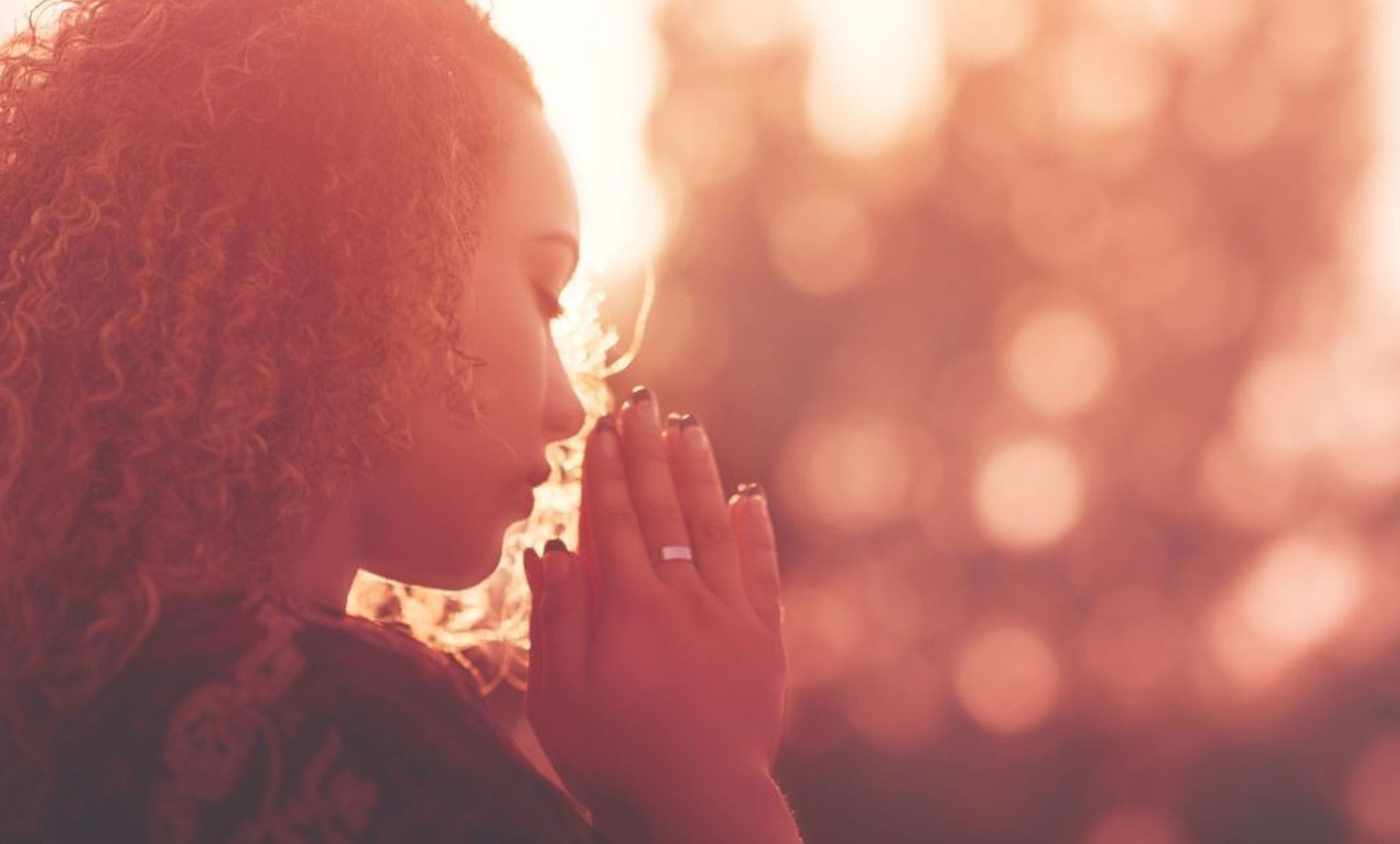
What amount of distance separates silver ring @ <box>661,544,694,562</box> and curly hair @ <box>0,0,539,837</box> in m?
0.29

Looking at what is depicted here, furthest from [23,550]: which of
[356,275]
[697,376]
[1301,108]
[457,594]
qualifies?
[1301,108]

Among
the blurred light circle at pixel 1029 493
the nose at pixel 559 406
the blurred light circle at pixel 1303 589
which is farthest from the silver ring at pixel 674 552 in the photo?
the blurred light circle at pixel 1303 589

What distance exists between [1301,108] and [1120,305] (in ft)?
5.26

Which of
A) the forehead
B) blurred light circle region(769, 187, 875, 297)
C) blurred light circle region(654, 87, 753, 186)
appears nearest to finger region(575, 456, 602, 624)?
the forehead

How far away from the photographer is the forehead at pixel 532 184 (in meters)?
1.52

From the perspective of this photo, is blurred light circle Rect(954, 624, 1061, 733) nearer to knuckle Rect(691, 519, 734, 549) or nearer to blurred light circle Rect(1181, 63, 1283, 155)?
blurred light circle Rect(1181, 63, 1283, 155)

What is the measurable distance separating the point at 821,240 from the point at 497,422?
18.6 feet

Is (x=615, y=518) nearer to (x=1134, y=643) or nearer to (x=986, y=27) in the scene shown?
(x=1134, y=643)

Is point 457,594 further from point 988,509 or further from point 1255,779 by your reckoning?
→ point 1255,779

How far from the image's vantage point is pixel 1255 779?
642 centimetres

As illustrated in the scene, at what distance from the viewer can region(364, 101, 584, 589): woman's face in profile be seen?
4.66ft

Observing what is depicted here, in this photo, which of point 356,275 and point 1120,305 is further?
point 1120,305

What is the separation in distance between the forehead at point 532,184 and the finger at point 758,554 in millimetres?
441

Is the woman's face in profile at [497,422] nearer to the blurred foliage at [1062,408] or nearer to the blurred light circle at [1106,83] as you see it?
the blurred foliage at [1062,408]
